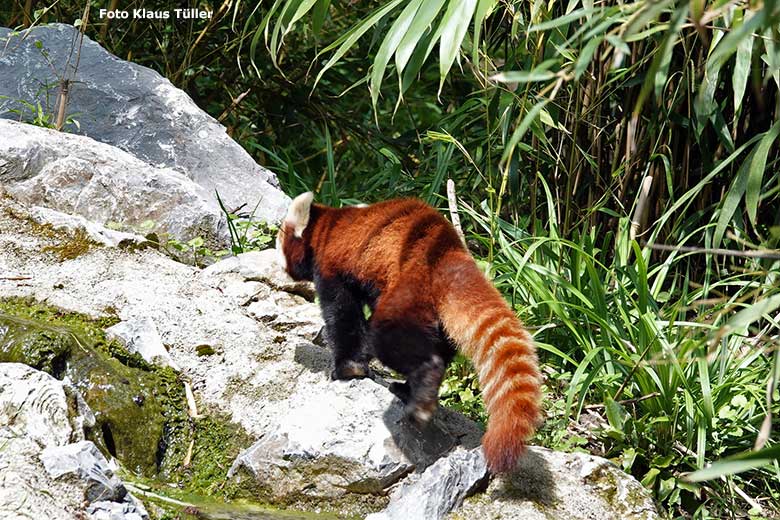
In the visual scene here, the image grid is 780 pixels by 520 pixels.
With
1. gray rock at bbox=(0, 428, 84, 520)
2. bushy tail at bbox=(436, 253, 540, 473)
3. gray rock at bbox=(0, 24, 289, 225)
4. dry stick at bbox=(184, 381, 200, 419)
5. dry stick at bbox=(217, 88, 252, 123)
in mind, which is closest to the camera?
gray rock at bbox=(0, 428, 84, 520)

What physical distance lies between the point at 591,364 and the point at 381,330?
44.2 inches

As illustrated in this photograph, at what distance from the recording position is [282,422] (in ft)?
10.7

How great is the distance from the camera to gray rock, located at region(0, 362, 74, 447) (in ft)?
9.32

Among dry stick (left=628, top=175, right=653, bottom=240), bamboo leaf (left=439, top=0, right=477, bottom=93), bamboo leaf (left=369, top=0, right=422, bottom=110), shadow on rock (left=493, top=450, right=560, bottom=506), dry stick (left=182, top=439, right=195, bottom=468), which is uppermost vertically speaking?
bamboo leaf (left=439, top=0, right=477, bottom=93)

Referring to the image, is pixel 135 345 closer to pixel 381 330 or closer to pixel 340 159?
pixel 381 330

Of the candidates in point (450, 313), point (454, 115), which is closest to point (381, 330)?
point (450, 313)

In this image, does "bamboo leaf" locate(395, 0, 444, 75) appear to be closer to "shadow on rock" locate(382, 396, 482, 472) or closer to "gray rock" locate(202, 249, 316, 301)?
"shadow on rock" locate(382, 396, 482, 472)

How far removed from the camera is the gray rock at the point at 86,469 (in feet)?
8.54

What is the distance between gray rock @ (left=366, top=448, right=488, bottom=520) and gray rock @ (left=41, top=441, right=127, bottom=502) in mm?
748

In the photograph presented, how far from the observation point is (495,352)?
3006 mm

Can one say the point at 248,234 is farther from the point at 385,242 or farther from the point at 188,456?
the point at 188,456

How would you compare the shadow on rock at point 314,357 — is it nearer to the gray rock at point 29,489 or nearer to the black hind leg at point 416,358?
the black hind leg at point 416,358

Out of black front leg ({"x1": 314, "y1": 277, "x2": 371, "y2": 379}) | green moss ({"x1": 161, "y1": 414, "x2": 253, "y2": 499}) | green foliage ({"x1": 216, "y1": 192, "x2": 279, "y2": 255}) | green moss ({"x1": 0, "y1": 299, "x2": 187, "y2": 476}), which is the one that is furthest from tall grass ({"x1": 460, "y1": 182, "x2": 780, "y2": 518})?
green moss ({"x1": 0, "y1": 299, "x2": 187, "y2": 476})

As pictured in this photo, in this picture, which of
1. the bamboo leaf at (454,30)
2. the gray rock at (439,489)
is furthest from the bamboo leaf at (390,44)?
the gray rock at (439,489)
